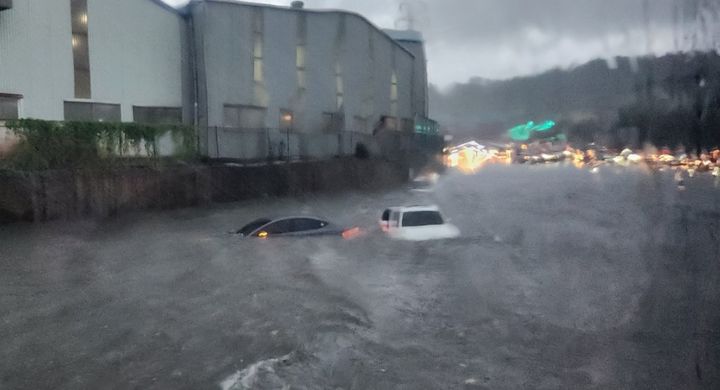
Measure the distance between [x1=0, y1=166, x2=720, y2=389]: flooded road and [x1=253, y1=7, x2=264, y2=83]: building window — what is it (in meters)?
13.7

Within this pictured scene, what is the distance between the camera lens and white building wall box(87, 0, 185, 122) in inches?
1148

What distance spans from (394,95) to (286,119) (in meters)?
16.7

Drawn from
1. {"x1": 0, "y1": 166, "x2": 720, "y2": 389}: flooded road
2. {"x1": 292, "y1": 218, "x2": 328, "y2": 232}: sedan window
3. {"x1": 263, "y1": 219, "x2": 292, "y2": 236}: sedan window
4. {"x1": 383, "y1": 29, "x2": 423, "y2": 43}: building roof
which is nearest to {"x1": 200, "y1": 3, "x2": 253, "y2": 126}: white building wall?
{"x1": 0, "y1": 166, "x2": 720, "y2": 389}: flooded road

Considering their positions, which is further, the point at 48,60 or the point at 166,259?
the point at 48,60

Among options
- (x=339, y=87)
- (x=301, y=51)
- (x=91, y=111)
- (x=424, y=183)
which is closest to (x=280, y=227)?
(x=91, y=111)

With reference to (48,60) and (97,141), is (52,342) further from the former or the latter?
(48,60)

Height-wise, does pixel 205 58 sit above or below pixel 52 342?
above

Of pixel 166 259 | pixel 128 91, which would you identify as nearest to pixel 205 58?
pixel 128 91

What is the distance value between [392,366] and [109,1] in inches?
1021

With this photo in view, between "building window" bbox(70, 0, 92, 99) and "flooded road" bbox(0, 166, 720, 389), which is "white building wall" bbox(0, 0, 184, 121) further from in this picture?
"flooded road" bbox(0, 166, 720, 389)

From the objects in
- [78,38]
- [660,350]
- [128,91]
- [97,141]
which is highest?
[78,38]

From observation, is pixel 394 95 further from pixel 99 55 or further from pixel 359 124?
pixel 99 55

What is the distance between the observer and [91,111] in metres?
28.9

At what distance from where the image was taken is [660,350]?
9.17 meters
